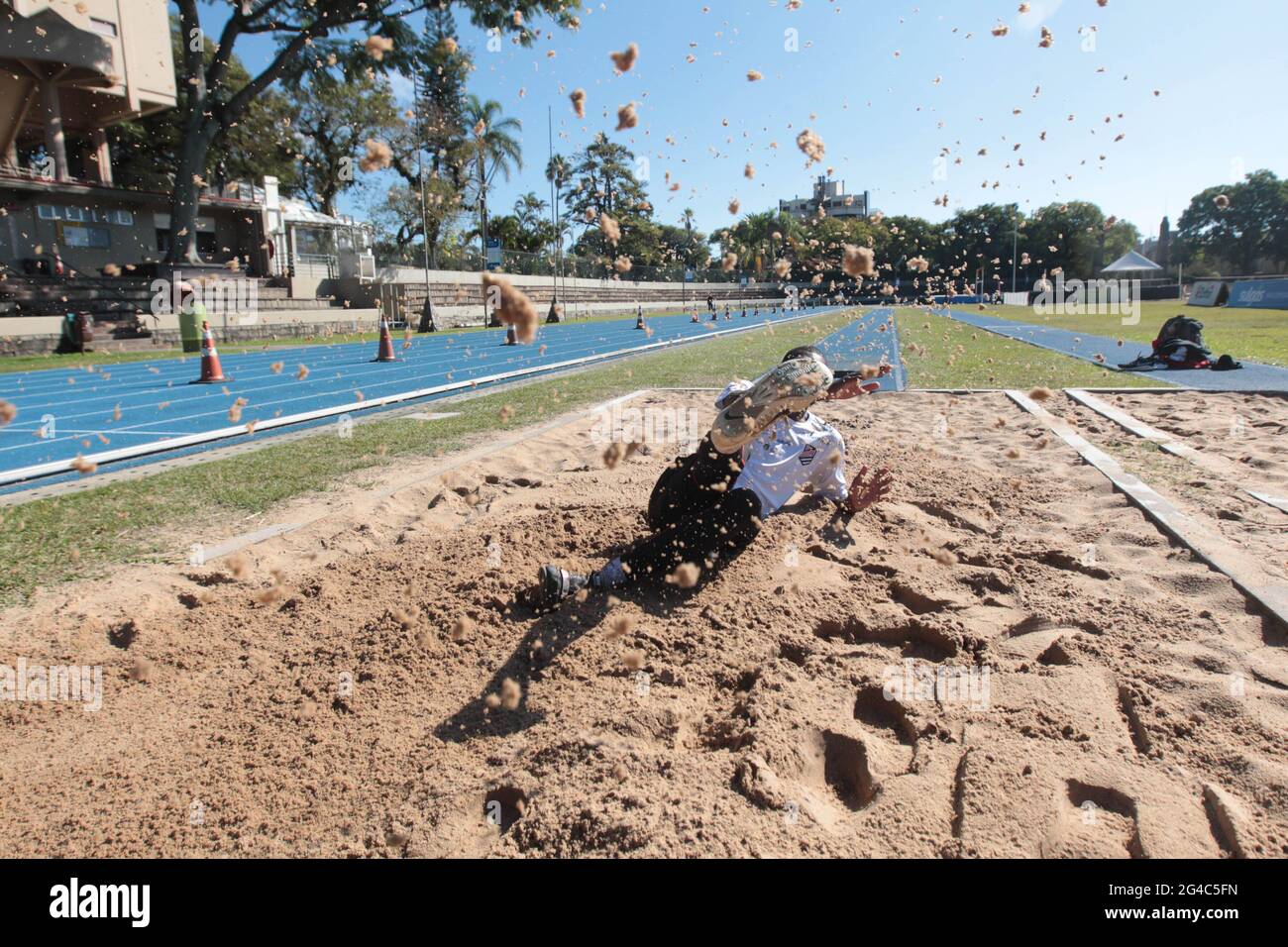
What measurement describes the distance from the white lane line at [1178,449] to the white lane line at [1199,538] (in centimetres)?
Answer: 57

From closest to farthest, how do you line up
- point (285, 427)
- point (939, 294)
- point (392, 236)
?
point (285, 427) → point (392, 236) → point (939, 294)

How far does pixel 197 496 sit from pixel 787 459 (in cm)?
408

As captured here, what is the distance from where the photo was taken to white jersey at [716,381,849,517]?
11.2 feet

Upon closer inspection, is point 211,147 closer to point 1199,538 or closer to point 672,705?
point 672,705

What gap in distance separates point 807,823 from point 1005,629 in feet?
5.10

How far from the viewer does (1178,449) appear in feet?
20.1

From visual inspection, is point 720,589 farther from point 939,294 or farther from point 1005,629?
point 939,294

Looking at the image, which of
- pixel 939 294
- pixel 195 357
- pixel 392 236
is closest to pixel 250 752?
pixel 195 357

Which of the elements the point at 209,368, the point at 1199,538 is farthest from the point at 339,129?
the point at 1199,538

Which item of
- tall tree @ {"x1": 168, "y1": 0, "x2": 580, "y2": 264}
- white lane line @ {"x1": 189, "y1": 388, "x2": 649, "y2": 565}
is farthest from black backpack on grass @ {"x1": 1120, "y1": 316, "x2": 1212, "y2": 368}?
tall tree @ {"x1": 168, "y1": 0, "x2": 580, "y2": 264}

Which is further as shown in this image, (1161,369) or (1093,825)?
(1161,369)

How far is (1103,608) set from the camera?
10.8ft

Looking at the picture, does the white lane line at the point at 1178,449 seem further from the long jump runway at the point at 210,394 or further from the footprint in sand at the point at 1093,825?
the long jump runway at the point at 210,394

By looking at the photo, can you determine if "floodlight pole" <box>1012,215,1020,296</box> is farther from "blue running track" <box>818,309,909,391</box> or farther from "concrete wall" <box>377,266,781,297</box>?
"blue running track" <box>818,309,909,391</box>
